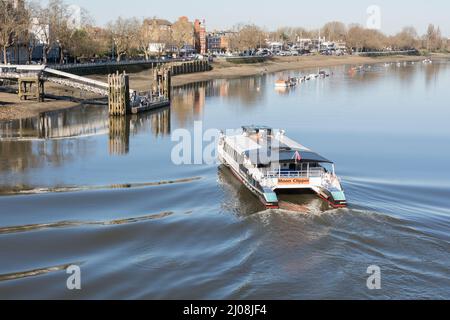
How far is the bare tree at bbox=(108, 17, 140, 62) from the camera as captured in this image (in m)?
125

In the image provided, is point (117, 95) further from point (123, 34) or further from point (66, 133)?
point (123, 34)

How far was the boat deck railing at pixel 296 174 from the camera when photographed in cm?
2816

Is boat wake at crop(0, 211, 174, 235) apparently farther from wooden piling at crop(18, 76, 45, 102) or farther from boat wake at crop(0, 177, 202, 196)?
wooden piling at crop(18, 76, 45, 102)

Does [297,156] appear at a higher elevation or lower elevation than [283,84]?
lower

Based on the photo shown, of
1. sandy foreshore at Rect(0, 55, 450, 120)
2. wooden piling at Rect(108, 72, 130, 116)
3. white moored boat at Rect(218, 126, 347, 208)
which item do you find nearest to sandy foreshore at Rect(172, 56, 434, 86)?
sandy foreshore at Rect(0, 55, 450, 120)

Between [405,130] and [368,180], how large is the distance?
2330cm

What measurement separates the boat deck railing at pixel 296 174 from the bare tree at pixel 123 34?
3882 inches

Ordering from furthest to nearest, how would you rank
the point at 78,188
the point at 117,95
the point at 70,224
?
the point at 117,95, the point at 78,188, the point at 70,224

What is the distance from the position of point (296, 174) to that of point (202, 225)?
20.3ft

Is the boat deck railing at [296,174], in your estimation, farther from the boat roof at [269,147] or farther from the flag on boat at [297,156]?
the flag on boat at [297,156]

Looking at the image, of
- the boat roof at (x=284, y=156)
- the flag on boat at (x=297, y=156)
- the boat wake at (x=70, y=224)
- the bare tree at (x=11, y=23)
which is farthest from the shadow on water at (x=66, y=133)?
the bare tree at (x=11, y=23)

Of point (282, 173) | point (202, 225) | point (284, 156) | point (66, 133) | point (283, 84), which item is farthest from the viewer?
point (283, 84)

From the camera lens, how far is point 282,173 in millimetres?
28672

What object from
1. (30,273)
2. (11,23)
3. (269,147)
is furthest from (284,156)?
(11,23)
